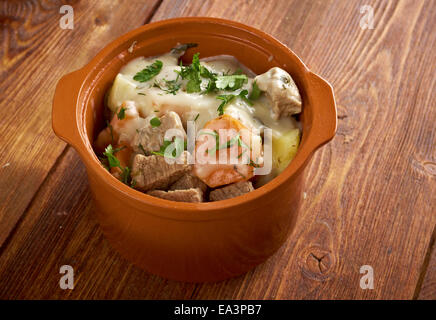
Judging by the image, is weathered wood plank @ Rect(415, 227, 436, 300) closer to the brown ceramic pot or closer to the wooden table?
the wooden table

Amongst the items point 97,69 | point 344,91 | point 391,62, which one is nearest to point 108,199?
point 97,69

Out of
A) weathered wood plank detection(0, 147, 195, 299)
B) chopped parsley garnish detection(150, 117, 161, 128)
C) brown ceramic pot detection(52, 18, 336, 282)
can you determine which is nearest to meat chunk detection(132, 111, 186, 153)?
chopped parsley garnish detection(150, 117, 161, 128)

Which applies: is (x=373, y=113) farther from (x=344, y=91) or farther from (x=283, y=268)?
(x=283, y=268)

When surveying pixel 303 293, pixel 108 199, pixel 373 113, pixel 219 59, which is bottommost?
pixel 303 293

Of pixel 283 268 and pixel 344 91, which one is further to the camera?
pixel 344 91

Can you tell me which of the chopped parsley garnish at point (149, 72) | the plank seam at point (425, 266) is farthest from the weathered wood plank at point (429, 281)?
the chopped parsley garnish at point (149, 72)

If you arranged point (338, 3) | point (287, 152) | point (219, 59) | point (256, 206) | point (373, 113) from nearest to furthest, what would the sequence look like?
point (256, 206) < point (287, 152) < point (219, 59) < point (373, 113) < point (338, 3)

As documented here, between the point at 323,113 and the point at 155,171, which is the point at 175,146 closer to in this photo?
the point at 155,171
